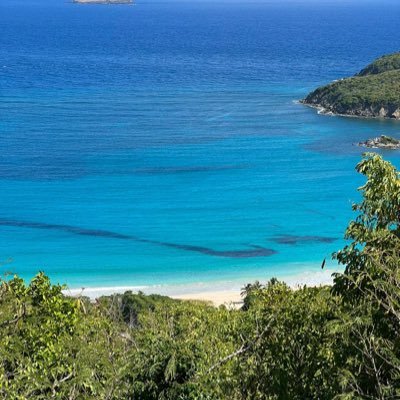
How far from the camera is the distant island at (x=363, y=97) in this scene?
7625 centimetres

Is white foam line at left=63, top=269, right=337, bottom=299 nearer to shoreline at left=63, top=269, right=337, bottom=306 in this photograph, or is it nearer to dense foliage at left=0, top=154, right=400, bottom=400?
shoreline at left=63, top=269, right=337, bottom=306

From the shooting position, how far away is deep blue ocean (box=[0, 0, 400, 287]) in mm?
40750

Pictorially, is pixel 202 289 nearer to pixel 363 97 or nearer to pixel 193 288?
pixel 193 288

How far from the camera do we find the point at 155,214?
47062 millimetres

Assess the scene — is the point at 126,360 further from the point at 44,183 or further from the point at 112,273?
the point at 44,183

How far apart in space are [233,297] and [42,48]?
108097 millimetres

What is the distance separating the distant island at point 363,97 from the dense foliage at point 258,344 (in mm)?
65815

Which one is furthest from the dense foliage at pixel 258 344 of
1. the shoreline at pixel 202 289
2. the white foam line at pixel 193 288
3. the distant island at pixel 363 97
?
the distant island at pixel 363 97

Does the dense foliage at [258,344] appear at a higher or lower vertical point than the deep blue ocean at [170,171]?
lower

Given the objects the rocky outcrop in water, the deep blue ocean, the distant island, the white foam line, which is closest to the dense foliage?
the deep blue ocean

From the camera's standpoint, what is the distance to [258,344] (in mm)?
11578

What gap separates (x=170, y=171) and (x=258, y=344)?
44.6 metres

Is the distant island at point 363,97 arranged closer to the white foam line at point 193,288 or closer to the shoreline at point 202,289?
the shoreline at point 202,289

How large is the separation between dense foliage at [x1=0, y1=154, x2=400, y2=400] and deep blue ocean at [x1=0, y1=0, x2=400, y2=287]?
346 cm
